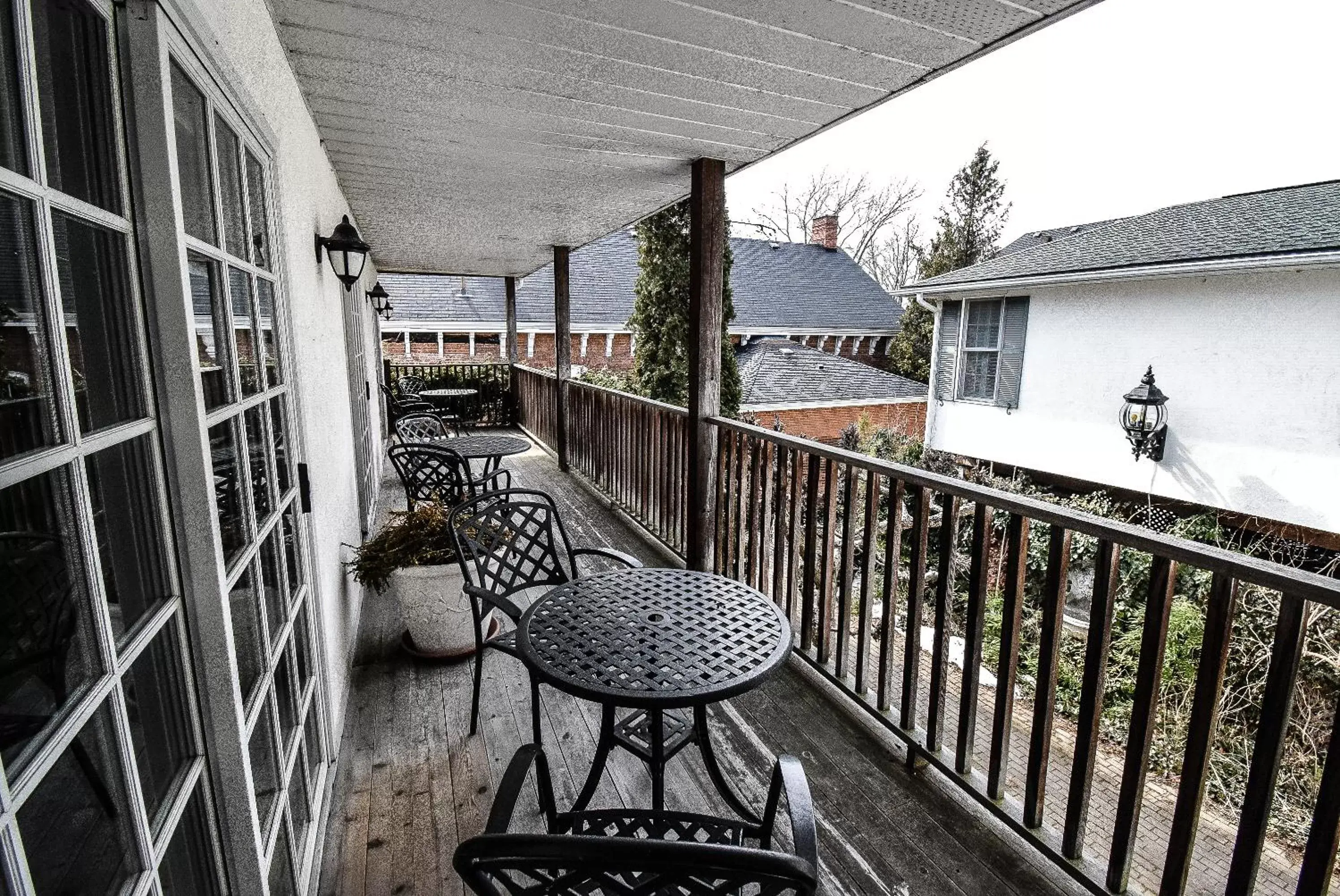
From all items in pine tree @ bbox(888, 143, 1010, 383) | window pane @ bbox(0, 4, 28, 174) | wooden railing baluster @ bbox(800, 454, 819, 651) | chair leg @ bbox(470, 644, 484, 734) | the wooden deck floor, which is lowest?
the wooden deck floor

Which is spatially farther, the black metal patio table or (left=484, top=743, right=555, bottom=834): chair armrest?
the black metal patio table

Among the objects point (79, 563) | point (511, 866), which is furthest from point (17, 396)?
point (511, 866)

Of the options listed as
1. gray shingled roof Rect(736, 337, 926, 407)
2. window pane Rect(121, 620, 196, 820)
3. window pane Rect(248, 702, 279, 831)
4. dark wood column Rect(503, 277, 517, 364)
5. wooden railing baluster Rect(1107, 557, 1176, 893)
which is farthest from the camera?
gray shingled roof Rect(736, 337, 926, 407)

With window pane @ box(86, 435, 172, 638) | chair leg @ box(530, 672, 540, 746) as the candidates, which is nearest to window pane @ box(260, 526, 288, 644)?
window pane @ box(86, 435, 172, 638)

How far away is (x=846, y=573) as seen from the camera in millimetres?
2422

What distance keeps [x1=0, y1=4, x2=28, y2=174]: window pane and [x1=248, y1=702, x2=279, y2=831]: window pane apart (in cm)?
101

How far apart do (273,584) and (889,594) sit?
1848mm

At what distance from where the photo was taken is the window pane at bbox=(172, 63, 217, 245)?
1.05 metres

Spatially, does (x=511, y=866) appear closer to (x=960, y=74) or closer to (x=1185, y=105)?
(x=960, y=74)

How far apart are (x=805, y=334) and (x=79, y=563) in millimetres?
19742

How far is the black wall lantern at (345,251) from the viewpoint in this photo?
2.93 meters

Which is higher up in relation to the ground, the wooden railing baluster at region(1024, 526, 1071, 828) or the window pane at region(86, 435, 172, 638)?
the window pane at region(86, 435, 172, 638)

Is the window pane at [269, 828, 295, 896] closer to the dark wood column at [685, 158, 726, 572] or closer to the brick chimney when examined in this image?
the dark wood column at [685, 158, 726, 572]

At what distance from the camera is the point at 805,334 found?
19.5 meters
